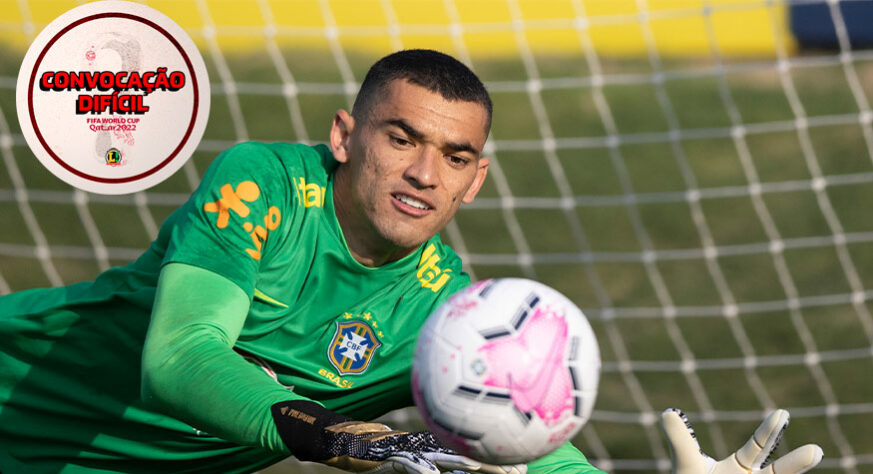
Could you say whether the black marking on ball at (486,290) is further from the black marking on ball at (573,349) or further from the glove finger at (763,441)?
the glove finger at (763,441)

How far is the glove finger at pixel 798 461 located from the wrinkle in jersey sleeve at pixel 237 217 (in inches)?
59.4

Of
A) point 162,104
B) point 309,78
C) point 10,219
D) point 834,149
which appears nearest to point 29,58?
point 162,104

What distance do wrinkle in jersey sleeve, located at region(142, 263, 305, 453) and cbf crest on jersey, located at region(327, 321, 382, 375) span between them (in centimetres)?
53

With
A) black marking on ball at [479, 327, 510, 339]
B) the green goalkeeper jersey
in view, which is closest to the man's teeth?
the green goalkeeper jersey

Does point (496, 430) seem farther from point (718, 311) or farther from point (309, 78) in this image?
point (309, 78)

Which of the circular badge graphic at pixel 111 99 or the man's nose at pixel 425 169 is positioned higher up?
Result: the circular badge graphic at pixel 111 99

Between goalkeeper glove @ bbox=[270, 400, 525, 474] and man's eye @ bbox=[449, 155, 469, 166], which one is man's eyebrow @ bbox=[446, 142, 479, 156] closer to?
man's eye @ bbox=[449, 155, 469, 166]

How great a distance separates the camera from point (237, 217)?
123 inches

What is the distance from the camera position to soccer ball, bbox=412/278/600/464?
8.62 ft

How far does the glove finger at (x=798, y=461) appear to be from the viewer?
3.11 m

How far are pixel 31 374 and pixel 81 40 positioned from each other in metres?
1.74

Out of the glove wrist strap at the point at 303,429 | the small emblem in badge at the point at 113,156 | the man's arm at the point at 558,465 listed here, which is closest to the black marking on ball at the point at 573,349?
the glove wrist strap at the point at 303,429

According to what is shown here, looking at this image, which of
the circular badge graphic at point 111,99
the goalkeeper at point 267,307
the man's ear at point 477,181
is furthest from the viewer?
the circular badge graphic at point 111,99

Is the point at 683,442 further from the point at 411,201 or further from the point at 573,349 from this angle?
the point at 411,201
